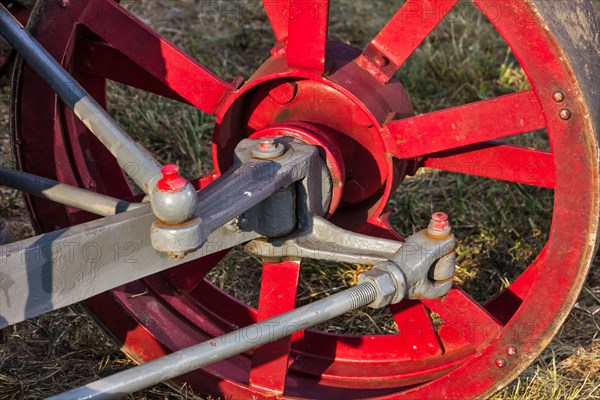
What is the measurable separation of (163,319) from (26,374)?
47cm

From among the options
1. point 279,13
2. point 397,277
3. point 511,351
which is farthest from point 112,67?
point 511,351

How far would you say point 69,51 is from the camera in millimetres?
2686

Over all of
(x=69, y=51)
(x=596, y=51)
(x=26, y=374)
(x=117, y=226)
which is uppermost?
(x=596, y=51)

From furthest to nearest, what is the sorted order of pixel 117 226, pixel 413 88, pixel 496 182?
pixel 413 88
pixel 496 182
pixel 117 226

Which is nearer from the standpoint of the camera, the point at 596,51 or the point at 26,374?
the point at 596,51

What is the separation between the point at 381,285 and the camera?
2.26 m

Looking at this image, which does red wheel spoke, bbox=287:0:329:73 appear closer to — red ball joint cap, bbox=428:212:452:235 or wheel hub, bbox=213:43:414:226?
wheel hub, bbox=213:43:414:226

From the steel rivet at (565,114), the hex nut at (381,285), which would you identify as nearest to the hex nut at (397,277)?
the hex nut at (381,285)

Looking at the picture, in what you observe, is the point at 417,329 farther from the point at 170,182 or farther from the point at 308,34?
the point at 170,182

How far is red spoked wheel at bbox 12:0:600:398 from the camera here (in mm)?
2277

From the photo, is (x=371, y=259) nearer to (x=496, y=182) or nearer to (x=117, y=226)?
(x=117, y=226)

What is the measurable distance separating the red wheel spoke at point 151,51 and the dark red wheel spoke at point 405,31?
1.46ft

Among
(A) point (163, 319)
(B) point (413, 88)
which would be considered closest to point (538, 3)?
(A) point (163, 319)

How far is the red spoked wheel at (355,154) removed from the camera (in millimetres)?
2277
